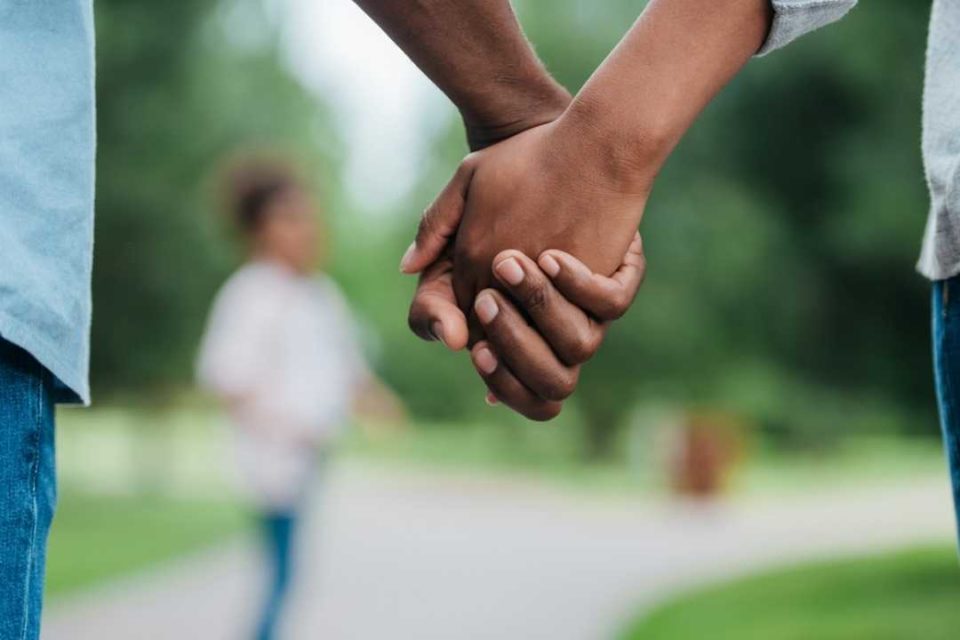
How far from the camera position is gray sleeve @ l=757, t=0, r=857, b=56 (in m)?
2.12

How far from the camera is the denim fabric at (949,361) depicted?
6.40ft

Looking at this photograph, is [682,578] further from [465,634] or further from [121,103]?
[121,103]

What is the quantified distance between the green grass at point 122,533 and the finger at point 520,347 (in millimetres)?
7448

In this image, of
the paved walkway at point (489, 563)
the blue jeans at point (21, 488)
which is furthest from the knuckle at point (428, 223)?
the paved walkway at point (489, 563)

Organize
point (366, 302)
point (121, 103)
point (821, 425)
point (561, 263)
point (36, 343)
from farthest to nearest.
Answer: point (366, 302)
point (121, 103)
point (821, 425)
point (561, 263)
point (36, 343)

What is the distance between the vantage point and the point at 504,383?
2.30m

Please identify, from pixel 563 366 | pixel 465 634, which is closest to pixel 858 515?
pixel 465 634

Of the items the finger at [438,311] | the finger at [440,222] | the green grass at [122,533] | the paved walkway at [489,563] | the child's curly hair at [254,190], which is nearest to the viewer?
the finger at [438,311]

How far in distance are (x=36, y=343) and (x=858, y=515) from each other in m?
15.6

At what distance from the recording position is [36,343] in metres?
1.68

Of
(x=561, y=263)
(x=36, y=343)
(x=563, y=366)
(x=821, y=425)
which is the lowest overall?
(x=821, y=425)

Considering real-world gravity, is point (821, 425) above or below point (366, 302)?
above

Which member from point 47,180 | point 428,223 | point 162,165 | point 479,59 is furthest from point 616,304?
point 162,165

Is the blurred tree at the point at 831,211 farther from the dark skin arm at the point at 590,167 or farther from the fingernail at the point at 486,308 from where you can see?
the fingernail at the point at 486,308
